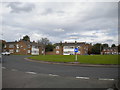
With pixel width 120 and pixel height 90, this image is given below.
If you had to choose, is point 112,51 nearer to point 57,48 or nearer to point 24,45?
point 57,48

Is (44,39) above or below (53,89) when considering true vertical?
above

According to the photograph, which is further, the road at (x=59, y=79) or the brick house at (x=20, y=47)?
the brick house at (x=20, y=47)

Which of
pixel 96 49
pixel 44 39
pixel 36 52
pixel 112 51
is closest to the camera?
pixel 36 52

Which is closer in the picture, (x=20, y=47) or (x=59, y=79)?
(x=59, y=79)

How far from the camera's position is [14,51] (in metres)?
67.2

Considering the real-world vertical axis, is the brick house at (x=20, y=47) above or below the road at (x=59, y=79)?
above

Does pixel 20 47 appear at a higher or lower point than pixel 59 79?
higher

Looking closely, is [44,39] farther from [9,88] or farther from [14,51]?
[9,88]

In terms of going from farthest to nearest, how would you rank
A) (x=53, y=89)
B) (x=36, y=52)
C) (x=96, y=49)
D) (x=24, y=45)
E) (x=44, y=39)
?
(x=44, y=39), (x=96, y=49), (x=36, y=52), (x=24, y=45), (x=53, y=89)

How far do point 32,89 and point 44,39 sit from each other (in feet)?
315

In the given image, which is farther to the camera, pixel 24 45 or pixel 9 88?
pixel 24 45

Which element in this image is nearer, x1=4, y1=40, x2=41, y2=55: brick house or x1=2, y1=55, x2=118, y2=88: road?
x1=2, y1=55, x2=118, y2=88: road

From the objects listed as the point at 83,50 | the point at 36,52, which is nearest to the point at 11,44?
the point at 36,52

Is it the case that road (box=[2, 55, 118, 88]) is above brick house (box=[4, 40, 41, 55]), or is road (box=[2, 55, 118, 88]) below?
below
